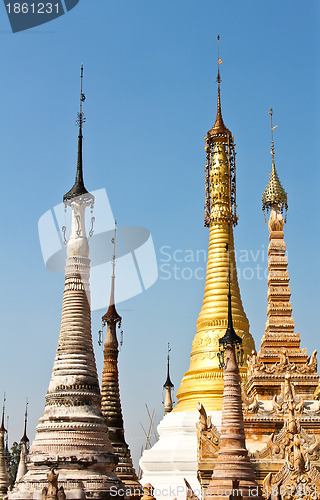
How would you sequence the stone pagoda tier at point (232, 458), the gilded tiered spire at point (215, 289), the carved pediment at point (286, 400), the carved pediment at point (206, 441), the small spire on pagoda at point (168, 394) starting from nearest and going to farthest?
the stone pagoda tier at point (232, 458) → the carved pediment at point (206, 441) → the carved pediment at point (286, 400) → the gilded tiered spire at point (215, 289) → the small spire on pagoda at point (168, 394)

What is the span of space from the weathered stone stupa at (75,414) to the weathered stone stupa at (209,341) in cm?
670

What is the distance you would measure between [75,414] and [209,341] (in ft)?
35.3

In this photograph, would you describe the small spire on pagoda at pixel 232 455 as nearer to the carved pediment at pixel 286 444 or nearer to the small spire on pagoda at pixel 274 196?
the carved pediment at pixel 286 444

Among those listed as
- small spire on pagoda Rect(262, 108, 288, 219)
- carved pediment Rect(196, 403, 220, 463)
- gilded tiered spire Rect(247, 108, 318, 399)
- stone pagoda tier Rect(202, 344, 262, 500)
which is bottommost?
stone pagoda tier Rect(202, 344, 262, 500)

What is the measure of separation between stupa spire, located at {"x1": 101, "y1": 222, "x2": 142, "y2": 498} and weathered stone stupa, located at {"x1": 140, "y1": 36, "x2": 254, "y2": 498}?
6.44 ft

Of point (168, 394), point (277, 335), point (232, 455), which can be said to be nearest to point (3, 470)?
point (168, 394)

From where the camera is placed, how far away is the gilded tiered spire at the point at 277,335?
25.8 metres

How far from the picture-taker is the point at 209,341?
2984 cm

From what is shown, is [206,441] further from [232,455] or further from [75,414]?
[75,414]

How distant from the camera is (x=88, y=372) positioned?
68.0 ft

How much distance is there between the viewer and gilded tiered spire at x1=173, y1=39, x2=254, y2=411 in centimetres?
2897

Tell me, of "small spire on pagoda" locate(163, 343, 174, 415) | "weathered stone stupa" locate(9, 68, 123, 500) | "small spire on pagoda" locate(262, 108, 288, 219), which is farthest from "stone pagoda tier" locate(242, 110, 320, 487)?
"small spire on pagoda" locate(163, 343, 174, 415)

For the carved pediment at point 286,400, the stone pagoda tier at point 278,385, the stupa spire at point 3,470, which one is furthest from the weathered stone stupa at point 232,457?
the stupa spire at point 3,470

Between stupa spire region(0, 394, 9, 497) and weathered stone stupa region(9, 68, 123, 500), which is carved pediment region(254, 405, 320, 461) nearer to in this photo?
weathered stone stupa region(9, 68, 123, 500)
